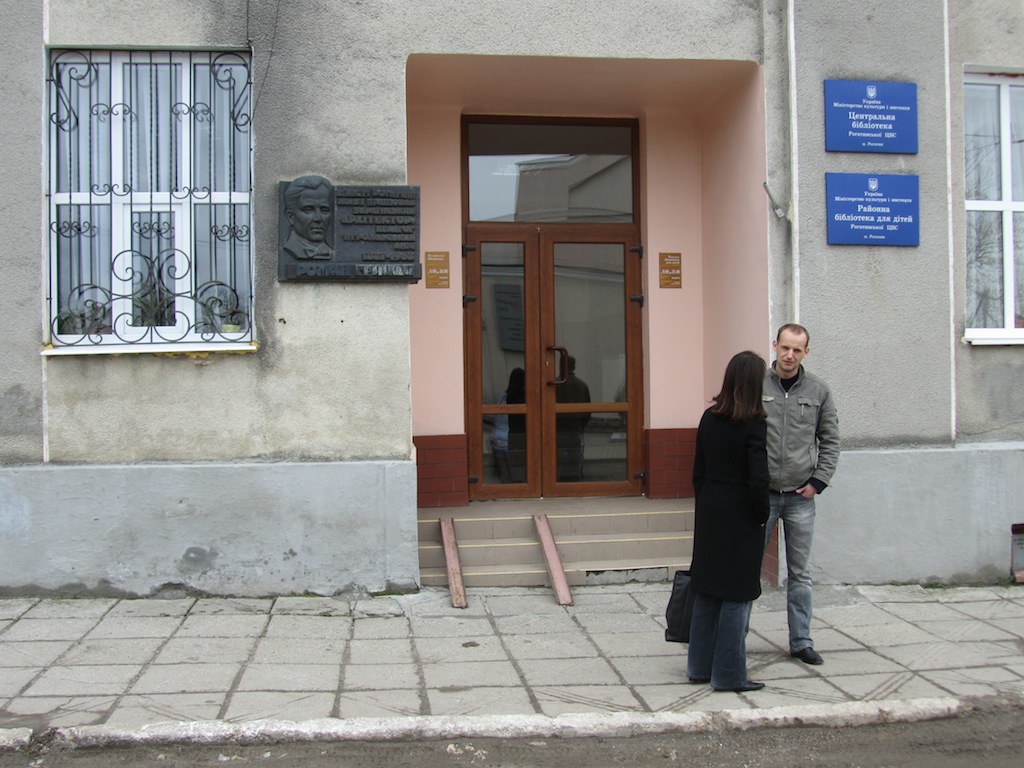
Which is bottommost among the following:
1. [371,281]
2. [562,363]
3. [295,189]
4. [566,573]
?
[566,573]

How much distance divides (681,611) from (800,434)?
111 cm

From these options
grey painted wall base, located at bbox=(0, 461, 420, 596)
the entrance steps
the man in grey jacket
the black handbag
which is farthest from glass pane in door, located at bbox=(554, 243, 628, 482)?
the black handbag

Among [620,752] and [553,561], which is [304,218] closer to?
[553,561]

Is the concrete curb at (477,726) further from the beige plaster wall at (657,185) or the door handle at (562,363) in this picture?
the door handle at (562,363)

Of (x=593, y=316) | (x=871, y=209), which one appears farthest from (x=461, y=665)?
(x=871, y=209)

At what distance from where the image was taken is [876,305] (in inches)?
253

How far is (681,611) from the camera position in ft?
15.6

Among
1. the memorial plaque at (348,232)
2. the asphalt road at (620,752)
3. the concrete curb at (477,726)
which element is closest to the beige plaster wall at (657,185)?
the memorial plaque at (348,232)

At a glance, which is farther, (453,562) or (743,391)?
(453,562)

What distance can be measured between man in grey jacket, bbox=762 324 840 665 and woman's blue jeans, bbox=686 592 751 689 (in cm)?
56

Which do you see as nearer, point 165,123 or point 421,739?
point 421,739

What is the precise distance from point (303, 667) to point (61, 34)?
13.8ft

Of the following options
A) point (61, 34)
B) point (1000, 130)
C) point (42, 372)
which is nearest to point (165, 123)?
point (61, 34)

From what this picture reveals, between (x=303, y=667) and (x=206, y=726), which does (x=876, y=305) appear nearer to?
(x=303, y=667)
